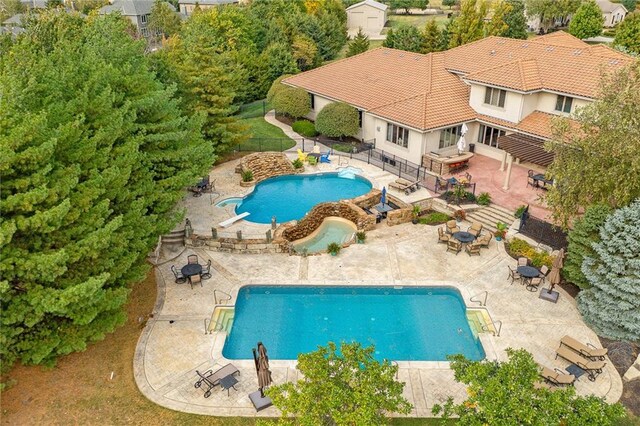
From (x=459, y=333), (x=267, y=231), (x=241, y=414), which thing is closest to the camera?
(x=241, y=414)

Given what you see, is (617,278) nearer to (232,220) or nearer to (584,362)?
(584,362)

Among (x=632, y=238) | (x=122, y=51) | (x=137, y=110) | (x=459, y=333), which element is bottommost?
(x=459, y=333)

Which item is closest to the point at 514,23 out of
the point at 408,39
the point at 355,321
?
the point at 408,39

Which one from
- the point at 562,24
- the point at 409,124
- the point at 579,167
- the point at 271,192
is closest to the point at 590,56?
the point at 409,124

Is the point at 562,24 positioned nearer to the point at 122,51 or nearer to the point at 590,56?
the point at 590,56

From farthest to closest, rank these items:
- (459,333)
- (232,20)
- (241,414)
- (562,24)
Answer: (562,24), (232,20), (459,333), (241,414)

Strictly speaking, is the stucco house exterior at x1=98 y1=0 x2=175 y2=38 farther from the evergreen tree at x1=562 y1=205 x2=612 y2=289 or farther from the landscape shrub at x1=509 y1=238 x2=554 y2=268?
the evergreen tree at x1=562 y1=205 x2=612 y2=289

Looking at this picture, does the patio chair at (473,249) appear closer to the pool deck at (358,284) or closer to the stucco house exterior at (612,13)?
the pool deck at (358,284)

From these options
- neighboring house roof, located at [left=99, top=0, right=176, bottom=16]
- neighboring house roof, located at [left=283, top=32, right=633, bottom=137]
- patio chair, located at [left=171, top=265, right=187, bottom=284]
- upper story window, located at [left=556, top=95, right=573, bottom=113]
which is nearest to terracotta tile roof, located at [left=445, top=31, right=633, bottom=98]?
neighboring house roof, located at [left=283, top=32, right=633, bottom=137]
